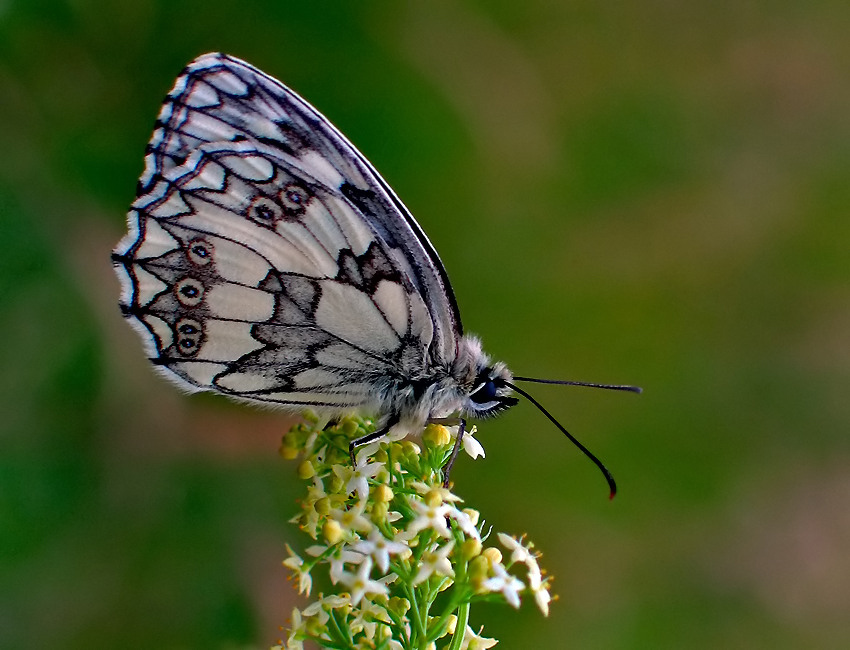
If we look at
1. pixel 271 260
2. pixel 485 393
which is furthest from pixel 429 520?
pixel 271 260

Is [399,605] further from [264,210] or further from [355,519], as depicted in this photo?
[264,210]

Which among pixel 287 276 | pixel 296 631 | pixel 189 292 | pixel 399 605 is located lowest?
pixel 296 631

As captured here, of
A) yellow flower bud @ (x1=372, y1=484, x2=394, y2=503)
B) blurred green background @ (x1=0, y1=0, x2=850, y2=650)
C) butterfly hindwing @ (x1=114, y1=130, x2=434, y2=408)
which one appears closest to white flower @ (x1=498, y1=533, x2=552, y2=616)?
yellow flower bud @ (x1=372, y1=484, x2=394, y2=503)

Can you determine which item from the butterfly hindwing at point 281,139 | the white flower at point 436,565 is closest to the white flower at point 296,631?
the white flower at point 436,565

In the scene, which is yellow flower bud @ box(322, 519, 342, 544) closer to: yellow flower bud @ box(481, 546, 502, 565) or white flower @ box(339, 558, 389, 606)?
white flower @ box(339, 558, 389, 606)

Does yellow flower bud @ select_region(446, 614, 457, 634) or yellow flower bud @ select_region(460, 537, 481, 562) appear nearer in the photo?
yellow flower bud @ select_region(460, 537, 481, 562)
